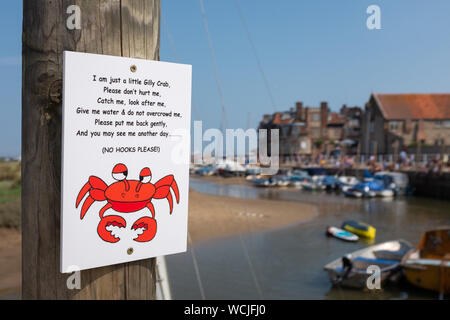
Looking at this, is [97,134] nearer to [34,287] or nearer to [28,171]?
[28,171]

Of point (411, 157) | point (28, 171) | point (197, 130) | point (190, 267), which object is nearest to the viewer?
point (28, 171)

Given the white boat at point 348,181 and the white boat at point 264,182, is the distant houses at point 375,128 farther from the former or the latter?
the white boat at point 264,182

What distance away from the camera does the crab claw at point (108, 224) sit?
142 centimetres

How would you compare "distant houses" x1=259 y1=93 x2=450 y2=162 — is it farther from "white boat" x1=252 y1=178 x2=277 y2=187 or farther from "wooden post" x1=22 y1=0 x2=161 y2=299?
"wooden post" x1=22 y1=0 x2=161 y2=299

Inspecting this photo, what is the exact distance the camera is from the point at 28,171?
1339 millimetres

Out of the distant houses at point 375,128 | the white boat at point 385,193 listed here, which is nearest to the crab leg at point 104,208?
the white boat at point 385,193

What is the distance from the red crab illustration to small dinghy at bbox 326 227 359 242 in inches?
753

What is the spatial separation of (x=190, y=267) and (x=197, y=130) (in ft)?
41.2

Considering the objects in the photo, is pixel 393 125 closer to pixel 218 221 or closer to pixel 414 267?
pixel 218 221

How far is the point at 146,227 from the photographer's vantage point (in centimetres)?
151

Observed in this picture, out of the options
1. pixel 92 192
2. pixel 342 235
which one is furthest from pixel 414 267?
pixel 92 192

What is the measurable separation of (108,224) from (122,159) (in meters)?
0.25

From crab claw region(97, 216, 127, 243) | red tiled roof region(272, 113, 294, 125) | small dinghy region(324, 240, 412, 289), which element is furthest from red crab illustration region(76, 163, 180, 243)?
red tiled roof region(272, 113, 294, 125)
